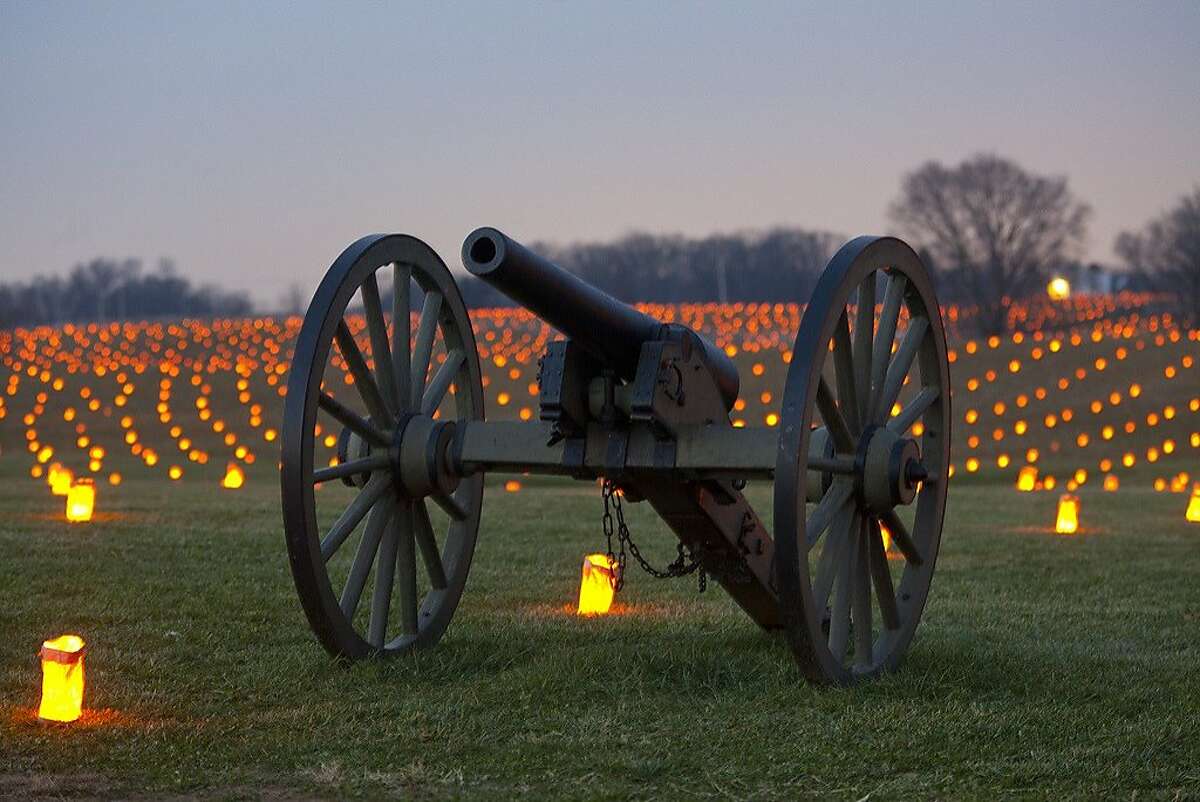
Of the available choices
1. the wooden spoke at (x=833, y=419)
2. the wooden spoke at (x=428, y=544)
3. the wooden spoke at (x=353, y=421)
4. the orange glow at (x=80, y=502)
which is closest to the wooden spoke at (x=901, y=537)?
the wooden spoke at (x=833, y=419)

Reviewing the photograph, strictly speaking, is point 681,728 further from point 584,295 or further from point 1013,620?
point 1013,620

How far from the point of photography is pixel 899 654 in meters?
6.75

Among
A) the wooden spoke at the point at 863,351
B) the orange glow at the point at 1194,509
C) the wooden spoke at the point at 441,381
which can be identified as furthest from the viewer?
the orange glow at the point at 1194,509

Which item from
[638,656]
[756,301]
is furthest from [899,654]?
[756,301]

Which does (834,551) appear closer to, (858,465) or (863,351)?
(858,465)

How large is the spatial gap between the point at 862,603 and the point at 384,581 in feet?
6.20

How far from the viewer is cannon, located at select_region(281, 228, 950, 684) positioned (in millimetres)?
5848

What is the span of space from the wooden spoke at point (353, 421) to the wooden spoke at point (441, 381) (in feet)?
1.24

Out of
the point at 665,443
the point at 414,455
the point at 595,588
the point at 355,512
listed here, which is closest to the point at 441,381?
the point at 414,455

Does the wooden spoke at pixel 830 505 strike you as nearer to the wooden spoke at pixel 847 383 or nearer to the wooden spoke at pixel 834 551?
the wooden spoke at pixel 834 551

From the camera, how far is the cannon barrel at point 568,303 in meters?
5.68

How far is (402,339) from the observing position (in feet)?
22.9

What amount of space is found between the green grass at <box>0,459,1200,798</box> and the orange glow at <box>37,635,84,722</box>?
97 mm

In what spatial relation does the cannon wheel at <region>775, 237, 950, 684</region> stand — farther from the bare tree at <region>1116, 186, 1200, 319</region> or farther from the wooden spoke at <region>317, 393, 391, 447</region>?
the bare tree at <region>1116, 186, 1200, 319</region>
